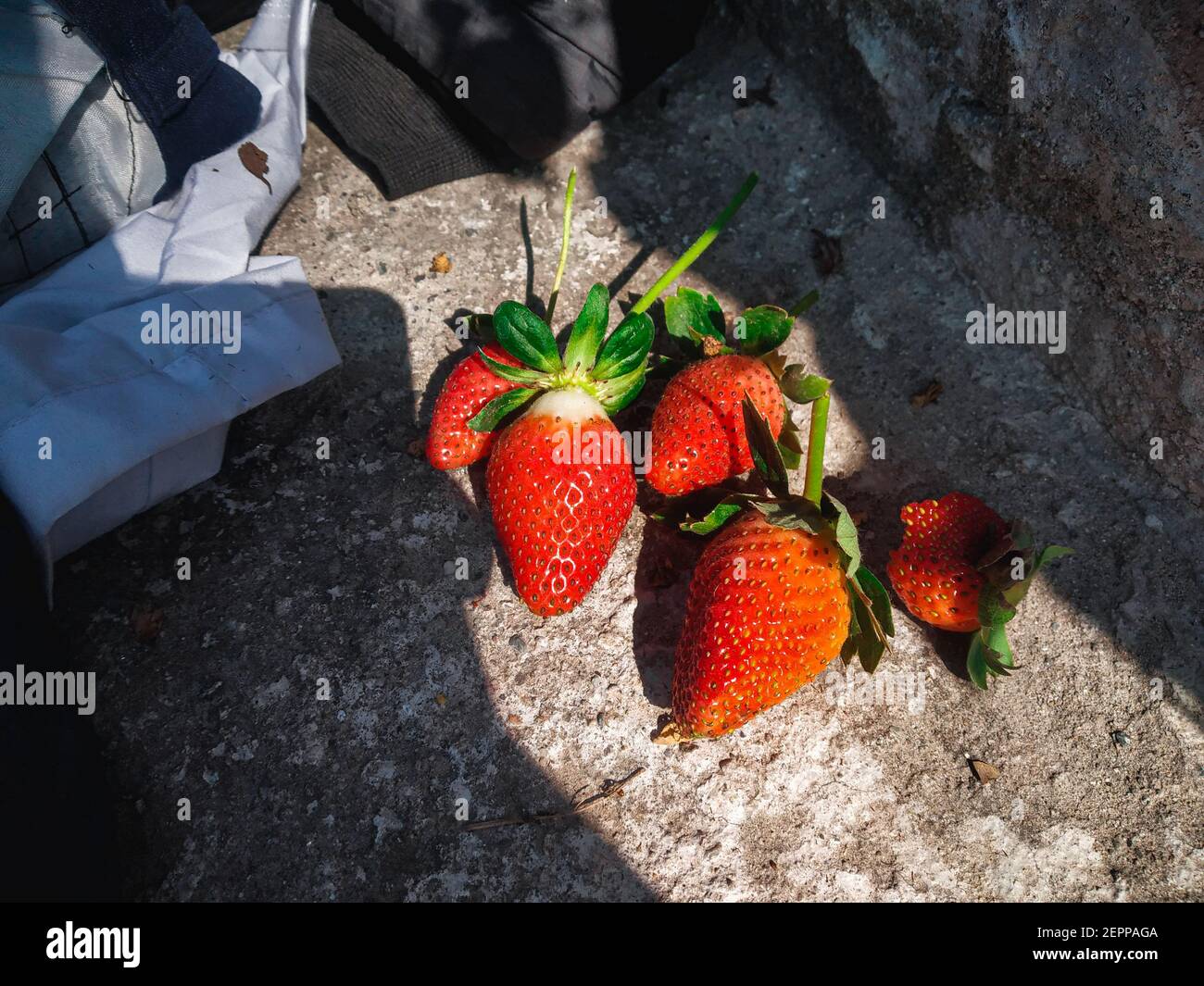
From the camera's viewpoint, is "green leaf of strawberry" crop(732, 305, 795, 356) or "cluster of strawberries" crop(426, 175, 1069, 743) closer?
"cluster of strawberries" crop(426, 175, 1069, 743)

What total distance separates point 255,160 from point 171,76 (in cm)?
22

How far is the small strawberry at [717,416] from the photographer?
1.54 metres

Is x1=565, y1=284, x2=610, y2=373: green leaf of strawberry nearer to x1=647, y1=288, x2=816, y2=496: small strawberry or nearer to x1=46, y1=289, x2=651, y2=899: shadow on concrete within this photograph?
x1=647, y1=288, x2=816, y2=496: small strawberry

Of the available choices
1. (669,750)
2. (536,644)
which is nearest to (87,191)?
(536,644)

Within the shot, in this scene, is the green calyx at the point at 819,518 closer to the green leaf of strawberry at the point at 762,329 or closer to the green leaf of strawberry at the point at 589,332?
the green leaf of strawberry at the point at 762,329

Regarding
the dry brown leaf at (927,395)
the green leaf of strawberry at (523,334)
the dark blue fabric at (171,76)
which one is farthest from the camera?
the dry brown leaf at (927,395)

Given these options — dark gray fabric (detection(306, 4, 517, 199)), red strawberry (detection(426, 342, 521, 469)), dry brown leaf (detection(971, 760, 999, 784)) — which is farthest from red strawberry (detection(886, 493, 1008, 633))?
dark gray fabric (detection(306, 4, 517, 199))

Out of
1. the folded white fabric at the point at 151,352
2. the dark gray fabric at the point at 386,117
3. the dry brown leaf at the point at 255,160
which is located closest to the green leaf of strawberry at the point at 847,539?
the folded white fabric at the point at 151,352

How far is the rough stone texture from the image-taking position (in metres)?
1.52

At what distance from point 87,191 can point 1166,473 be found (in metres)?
2.23

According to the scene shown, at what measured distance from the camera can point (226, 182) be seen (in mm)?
1891

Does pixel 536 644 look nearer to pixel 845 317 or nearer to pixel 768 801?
pixel 768 801

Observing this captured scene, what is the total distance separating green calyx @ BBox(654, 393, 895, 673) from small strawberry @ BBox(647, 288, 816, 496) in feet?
0.22
